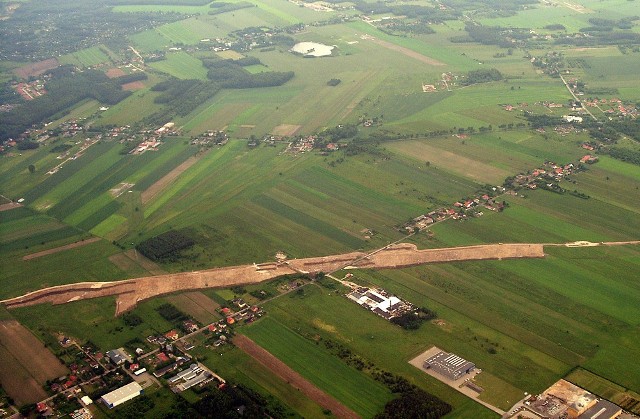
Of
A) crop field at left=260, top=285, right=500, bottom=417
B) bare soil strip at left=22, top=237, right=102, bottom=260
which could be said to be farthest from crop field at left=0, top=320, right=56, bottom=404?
crop field at left=260, top=285, right=500, bottom=417

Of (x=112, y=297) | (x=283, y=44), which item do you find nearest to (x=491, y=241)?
(x=112, y=297)

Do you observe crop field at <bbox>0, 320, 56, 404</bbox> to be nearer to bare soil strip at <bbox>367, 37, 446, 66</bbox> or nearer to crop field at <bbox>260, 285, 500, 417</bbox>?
crop field at <bbox>260, 285, 500, 417</bbox>

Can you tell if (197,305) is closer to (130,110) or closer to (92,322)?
(92,322)

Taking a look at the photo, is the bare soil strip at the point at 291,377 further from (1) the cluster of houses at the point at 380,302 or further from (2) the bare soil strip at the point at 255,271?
(1) the cluster of houses at the point at 380,302

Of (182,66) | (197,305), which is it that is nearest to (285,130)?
(182,66)

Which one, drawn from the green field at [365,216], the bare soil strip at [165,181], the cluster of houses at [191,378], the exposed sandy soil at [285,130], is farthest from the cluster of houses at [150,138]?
the cluster of houses at [191,378]

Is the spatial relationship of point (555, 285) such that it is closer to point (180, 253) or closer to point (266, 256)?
point (266, 256)
